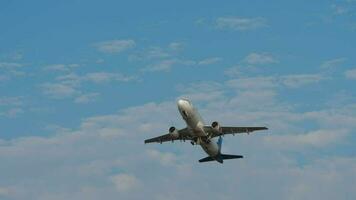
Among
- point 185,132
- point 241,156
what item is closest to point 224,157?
point 241,156

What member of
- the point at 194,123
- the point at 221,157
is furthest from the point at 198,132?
the point at 221,157

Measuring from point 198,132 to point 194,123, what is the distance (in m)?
2.64

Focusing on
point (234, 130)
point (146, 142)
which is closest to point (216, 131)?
point (234, 130)

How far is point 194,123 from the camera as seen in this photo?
15700 cm

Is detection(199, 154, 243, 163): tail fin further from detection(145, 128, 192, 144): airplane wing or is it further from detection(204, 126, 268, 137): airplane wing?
detection(145, 128, 192, 144): airplane wing

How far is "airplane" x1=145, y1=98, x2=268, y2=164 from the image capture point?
155 m

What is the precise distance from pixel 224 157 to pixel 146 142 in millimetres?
14572

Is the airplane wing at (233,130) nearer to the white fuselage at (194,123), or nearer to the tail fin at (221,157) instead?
the white fuselage at (194,123)

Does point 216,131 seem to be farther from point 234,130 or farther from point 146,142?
point 146,142

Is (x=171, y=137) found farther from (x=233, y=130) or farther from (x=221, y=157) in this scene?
(x=221, y=157)

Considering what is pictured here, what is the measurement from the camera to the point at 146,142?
172 meters

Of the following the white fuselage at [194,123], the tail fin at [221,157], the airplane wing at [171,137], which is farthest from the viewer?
the tail fin at [221,157]

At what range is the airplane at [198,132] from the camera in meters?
155

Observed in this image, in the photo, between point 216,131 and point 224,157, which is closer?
point 216,131
